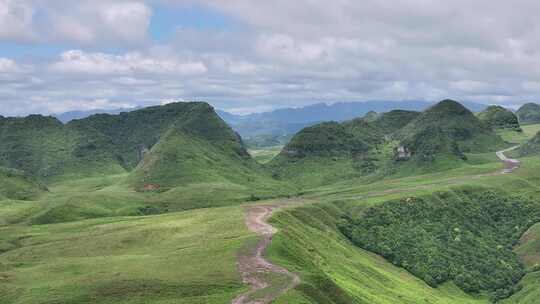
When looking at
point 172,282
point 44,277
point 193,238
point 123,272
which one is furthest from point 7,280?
point 193,238

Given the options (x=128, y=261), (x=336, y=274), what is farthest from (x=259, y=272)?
(x=336, y=274)

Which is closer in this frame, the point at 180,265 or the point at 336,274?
the point at 180,265

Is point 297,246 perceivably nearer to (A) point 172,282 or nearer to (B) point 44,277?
(A) point 172,282

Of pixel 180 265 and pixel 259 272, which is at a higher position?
pixel 180 265

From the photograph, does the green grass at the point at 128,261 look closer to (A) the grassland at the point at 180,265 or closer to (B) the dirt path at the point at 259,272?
(A) the grassland at the point at 180,265

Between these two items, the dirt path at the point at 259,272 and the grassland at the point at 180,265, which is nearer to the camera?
the dirt path at the point at 259,272

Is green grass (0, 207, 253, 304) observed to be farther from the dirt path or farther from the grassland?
the dirt path

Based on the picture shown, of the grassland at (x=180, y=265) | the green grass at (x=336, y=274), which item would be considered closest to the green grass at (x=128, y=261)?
the grassland at (x=180, y=265)

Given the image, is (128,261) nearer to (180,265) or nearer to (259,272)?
(180,265)
